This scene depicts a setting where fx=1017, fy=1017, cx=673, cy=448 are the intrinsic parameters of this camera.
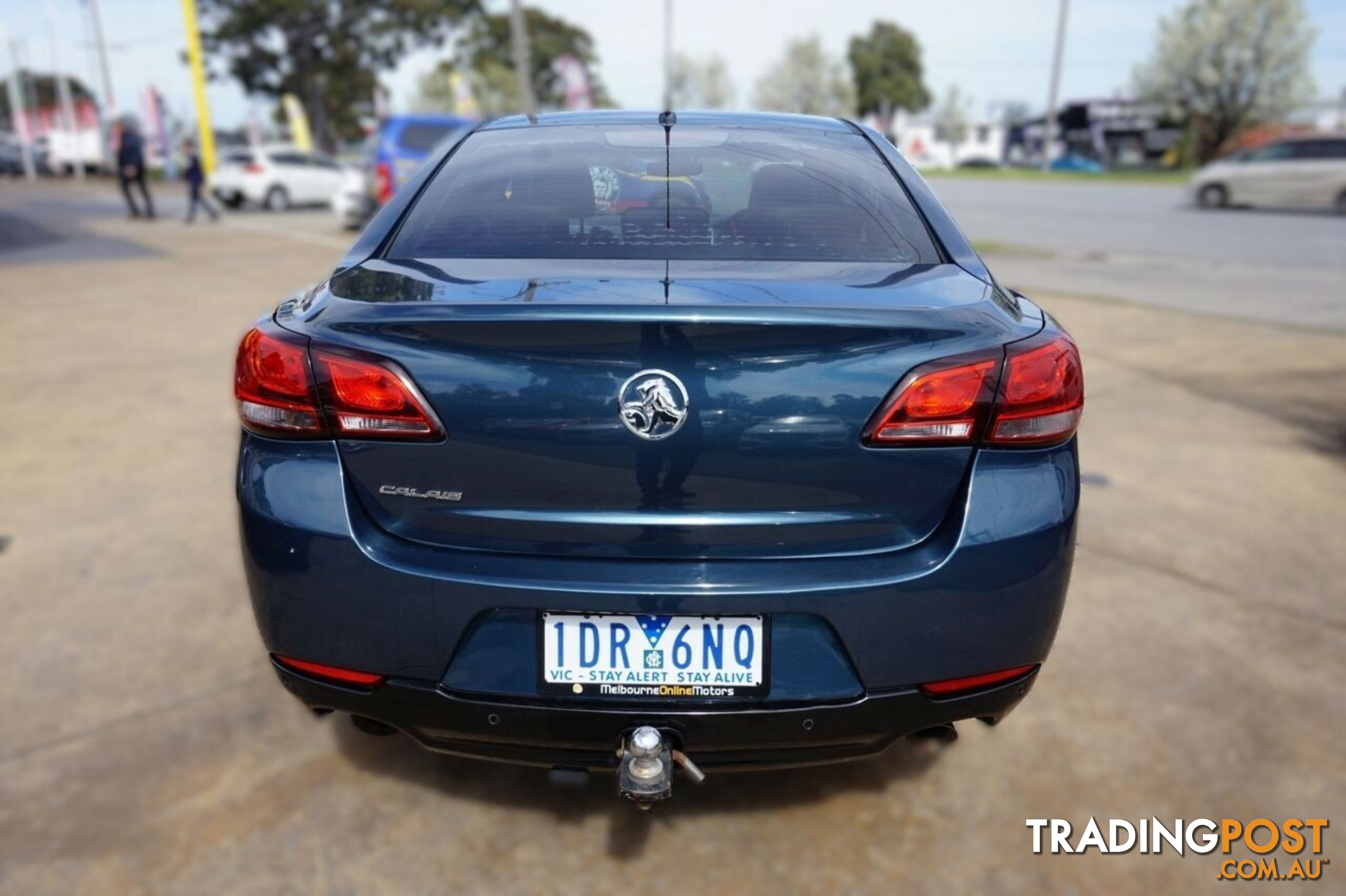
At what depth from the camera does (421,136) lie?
15.0 meters

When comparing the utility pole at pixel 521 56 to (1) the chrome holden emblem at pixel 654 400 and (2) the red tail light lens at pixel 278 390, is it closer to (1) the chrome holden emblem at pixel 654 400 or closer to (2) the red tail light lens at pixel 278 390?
(2) the red tail light lens at pixel 278 390

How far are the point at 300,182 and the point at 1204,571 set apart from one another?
24.2m

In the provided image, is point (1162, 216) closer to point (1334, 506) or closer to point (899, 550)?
point (1334, 506)

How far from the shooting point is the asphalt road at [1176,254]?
990 cm

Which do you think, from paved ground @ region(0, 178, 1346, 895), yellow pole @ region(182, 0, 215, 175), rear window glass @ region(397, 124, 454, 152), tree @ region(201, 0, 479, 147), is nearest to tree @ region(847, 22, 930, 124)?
tree @ region(201, 0, 479, 147)

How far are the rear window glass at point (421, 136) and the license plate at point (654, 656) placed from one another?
14115 millimetres

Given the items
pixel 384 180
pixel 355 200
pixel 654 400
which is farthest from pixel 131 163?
pixel 654 400

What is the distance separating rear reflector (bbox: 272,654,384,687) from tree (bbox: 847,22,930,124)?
93945 mm

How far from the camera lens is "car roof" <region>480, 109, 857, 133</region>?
2881 millimetres

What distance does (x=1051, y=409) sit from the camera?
188cm

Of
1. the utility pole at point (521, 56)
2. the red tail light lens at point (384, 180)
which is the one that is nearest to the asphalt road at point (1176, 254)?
the utility pole at point (521, 56)

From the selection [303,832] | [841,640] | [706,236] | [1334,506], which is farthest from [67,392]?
[1334,506]

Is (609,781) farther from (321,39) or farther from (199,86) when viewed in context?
(321,39)

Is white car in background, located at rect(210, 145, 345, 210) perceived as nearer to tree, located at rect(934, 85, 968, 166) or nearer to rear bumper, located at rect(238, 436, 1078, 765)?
rear bumper, located at rect(238, 436, 1078, 765)
